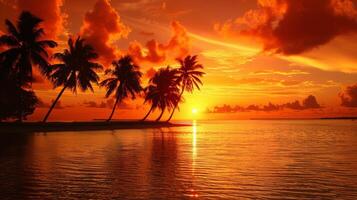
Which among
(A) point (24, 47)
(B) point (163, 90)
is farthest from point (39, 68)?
(B) point (163, 90)

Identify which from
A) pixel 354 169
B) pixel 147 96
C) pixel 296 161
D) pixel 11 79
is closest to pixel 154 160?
pixel 296 161

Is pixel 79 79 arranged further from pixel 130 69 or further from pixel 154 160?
pixel 154 160

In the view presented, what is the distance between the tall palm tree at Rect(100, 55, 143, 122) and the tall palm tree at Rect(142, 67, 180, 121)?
980 centimetres

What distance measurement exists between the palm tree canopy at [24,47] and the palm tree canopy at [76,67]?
215 inches

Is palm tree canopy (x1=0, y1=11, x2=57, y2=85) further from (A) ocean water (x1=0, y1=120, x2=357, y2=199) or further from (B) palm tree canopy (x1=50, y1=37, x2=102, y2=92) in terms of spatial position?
(A) ocean water (x1=0, y1=120, x2=357, y2=199)

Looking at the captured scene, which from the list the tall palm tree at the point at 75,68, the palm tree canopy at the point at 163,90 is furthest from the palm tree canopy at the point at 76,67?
the palm tree canopy at the point at 163,90

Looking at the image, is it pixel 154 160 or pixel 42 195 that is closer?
pixel 42 195

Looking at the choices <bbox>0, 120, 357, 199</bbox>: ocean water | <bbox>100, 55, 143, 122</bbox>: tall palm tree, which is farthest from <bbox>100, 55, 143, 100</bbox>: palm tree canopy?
<bbox>0, 120, 357, 199</bbox>: ocean water

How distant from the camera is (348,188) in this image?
15.7 metres

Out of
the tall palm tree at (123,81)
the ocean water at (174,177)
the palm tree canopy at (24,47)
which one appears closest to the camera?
the ocean water at (174,177)

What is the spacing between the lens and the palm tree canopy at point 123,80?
79.4 m

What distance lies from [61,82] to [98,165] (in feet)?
142

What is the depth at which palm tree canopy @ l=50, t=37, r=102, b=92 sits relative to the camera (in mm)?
62938

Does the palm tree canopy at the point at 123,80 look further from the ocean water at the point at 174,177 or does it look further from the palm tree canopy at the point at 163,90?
the ocean water at the point at 174,177
